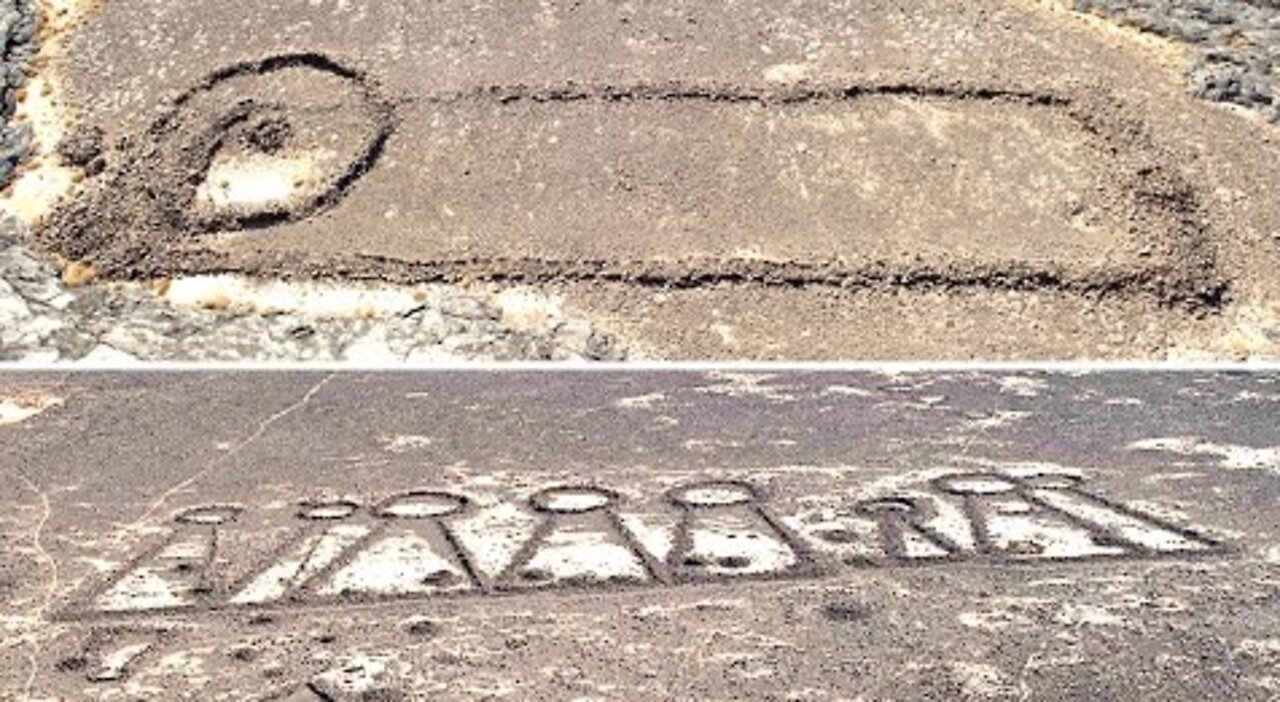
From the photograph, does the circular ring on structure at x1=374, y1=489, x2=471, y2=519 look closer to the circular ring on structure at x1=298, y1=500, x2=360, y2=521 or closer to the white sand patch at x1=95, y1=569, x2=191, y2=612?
the circular ring on structure at x1=298, y1=500, x2=360, y2=521

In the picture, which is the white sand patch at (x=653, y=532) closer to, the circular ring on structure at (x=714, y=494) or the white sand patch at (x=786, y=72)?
the circular ring on structure at (x=714, y=494)

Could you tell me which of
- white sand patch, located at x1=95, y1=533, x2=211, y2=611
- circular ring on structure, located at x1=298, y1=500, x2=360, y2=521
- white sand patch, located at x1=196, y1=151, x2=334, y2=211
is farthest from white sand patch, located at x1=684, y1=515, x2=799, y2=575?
white sand patch, located at x1=196, y1=151, x2=334, y2=211

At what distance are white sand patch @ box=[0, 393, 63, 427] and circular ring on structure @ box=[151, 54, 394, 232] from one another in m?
3.15

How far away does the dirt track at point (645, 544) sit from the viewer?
3.53 metres

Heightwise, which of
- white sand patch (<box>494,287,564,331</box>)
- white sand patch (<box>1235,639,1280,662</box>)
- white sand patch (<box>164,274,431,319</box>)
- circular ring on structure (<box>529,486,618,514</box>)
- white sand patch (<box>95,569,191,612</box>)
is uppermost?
white sand patch (<box>1235,639,1280,662</box>)

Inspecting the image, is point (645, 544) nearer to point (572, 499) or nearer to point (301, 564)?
point (572, 499)

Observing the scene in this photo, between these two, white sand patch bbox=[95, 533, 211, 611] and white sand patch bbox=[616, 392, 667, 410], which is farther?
white sand patch bbox=[616, 392, 667, 410]

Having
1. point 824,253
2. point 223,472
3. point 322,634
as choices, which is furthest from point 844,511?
point 824,253

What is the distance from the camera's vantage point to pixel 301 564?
4.39 meters

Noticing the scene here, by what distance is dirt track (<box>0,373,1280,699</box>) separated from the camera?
139 inches

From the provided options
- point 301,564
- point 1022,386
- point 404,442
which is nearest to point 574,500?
point 301,564

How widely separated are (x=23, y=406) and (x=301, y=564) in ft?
11.2

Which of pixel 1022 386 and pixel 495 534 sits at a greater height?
pixel 495 534

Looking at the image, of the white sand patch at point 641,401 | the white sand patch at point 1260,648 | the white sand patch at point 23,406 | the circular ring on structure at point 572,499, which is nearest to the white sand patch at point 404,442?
the circular ring on structure at point 572,499
